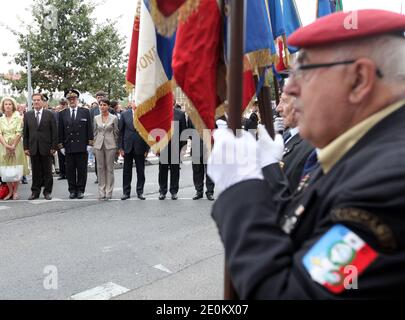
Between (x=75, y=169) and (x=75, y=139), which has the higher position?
(x=75, y=139)

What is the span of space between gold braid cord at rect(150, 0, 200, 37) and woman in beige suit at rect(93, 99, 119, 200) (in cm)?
616

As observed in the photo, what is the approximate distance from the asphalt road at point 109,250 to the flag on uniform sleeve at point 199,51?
7.27 ft

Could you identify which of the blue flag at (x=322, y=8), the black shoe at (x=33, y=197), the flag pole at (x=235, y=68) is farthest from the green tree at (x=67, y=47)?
the flag pole at (x=235, y=68)

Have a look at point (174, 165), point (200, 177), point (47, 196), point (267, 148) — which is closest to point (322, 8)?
point (267, 148)

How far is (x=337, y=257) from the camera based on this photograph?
107cm

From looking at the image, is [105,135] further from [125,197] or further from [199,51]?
[199,51]

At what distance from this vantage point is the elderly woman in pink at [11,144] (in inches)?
326

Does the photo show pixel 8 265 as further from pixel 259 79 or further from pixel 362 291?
pixel 362 291

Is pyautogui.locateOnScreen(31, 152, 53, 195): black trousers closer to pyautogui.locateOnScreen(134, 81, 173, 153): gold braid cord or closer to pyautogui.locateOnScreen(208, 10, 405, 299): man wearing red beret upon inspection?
pyautogui.locateOnScreen(134, 81, 173, 153): gold braid cord

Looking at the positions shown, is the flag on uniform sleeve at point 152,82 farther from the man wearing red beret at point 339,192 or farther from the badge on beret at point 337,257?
the badge on beret at point 337,257

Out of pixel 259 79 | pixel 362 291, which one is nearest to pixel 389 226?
pixel 362 291

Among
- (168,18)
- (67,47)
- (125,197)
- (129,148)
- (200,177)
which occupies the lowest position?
(125,197)

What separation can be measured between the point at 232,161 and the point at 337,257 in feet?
1.53

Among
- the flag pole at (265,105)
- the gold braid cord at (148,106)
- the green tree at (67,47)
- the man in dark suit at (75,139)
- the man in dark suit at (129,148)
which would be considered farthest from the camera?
the green tree at (67,47)
